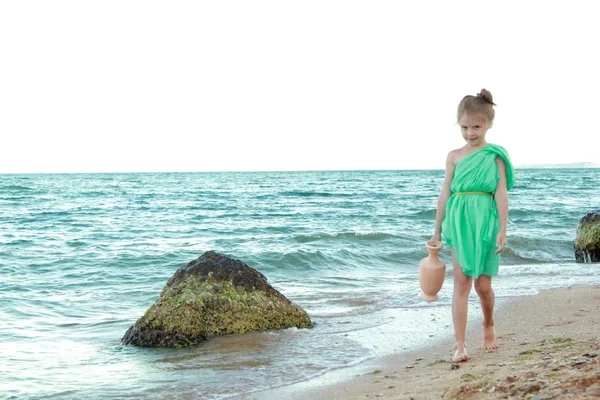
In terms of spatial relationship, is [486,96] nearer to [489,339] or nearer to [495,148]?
[495,148]

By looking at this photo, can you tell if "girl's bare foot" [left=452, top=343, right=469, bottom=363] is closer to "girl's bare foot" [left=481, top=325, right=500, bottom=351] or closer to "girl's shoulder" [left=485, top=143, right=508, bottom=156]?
"girl's bare foot" [left=481, top=325, right=500, bottom=351]

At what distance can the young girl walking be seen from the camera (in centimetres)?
401

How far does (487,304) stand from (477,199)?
0.75 meters

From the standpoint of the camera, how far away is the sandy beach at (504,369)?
2.87 m

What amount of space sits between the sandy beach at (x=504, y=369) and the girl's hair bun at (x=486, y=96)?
62.3 inches

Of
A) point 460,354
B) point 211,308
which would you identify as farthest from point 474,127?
point 211,308

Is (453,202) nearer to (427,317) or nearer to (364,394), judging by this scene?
(364,394)

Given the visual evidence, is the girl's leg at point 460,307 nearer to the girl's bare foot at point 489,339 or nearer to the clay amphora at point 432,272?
the clay amphora at point 432,272

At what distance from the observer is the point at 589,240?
12148mm

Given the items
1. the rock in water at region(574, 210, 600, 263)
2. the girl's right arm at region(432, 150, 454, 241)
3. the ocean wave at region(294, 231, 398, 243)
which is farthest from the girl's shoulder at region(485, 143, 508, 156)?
the ocean wave at region(294, 231, 398, 243)

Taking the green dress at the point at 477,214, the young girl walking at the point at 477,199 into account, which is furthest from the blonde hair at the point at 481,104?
the green dress at the point at 477,214

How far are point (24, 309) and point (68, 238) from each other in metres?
8.86

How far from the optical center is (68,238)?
53.6 feet

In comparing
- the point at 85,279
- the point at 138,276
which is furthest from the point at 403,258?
the point at 85,279
